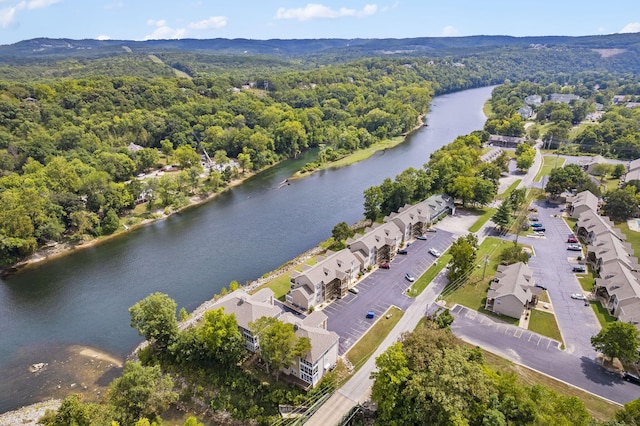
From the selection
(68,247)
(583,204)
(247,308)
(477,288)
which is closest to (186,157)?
(68,247)

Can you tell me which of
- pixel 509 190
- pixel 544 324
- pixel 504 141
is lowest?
pixel 544 324

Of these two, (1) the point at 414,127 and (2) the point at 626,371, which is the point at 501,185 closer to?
(2) the point at 626,371

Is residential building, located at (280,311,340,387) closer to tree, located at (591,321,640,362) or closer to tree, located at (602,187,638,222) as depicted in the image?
tree, located at (591,321,640,362)

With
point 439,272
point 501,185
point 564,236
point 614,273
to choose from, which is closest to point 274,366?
point 439,272

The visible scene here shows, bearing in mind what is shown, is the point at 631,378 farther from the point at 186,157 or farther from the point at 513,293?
the point at 186,157

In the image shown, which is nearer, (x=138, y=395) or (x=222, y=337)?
(x=138, y=395)

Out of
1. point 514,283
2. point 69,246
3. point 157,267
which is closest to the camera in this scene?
point 514,283

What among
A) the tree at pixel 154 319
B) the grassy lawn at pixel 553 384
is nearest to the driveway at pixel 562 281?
the grassy lawn at pixel 553 384
